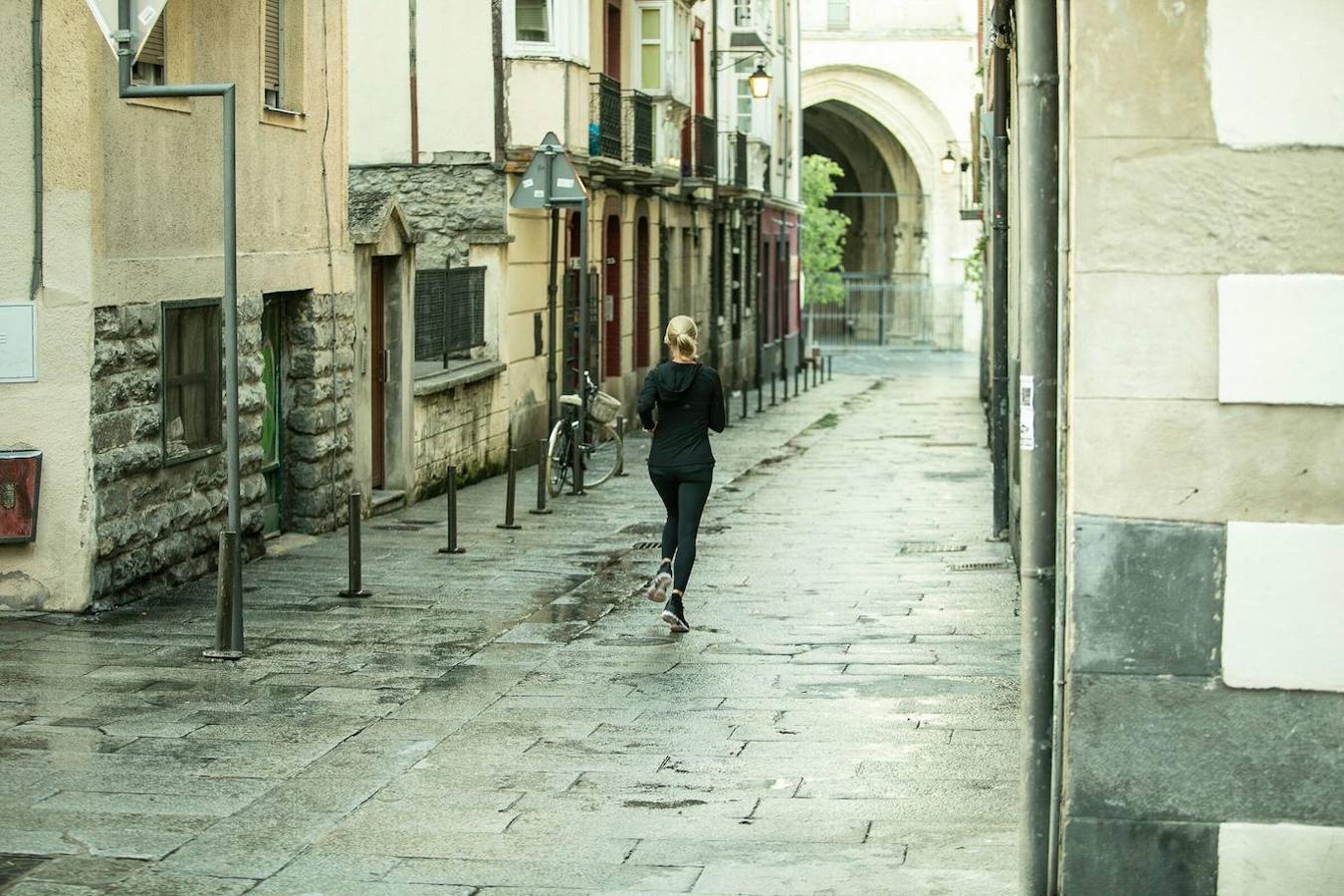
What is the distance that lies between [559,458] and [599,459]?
3822 mm

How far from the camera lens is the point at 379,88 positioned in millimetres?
23688

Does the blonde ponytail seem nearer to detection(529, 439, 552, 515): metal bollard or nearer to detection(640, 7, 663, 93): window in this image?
detection(529, 439, 552, 515): metal bollard

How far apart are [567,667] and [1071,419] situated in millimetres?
5382

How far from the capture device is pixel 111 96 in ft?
40.5

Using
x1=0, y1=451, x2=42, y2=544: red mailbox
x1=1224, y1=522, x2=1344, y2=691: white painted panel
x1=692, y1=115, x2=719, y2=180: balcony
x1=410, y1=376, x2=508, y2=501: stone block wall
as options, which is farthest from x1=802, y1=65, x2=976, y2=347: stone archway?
x1=1224, y1=522, x2=1344, y2=691: white painted panel

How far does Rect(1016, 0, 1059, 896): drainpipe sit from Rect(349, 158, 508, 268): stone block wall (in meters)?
18.0

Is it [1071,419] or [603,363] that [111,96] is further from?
[603,363]

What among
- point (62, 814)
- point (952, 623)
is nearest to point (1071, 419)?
point (62, 814)

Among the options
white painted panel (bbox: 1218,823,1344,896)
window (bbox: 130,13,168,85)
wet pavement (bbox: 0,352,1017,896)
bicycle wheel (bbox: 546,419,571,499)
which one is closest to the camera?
white painted panel (bbox: 1218,823,1344,896)

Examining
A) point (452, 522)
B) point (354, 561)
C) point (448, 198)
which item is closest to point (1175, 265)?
point (354, 561)

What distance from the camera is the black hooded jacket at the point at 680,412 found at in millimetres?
12008

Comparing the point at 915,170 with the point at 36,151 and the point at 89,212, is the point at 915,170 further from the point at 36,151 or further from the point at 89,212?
the point at 36,151

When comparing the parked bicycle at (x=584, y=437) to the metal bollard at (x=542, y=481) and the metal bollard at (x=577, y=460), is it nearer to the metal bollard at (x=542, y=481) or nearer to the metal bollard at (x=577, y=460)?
the metal bollard at (x=577, y=460)

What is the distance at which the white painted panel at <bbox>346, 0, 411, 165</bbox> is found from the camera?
23.6 meters
